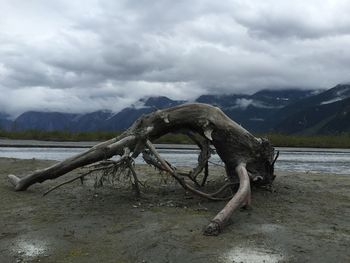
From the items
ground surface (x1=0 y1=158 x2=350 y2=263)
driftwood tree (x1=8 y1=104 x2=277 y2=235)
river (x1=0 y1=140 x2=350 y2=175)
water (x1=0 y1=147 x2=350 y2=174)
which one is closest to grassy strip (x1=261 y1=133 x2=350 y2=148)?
river (x1=0 y1=140 x2=350 y2=175)

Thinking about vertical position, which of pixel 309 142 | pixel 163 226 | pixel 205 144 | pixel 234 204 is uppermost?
pixel 205 144

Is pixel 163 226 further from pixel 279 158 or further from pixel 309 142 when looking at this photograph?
pixel 309 142

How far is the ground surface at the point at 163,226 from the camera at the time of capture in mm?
8922

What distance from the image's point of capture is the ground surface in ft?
29.3

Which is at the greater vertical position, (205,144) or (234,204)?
(205,144)

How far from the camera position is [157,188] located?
14.5m

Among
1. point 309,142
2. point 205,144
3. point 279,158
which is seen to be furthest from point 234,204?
point 309,142

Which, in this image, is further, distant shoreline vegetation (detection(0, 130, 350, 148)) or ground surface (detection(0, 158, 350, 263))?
distant shoreline vegetation (detection(0, 130, 350, 148))

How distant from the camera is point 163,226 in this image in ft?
33.8

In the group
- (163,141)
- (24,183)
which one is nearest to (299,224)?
(24,183)

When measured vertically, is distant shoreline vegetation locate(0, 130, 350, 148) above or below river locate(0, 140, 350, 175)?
above

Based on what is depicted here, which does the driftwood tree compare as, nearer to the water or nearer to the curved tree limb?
the curved tree limb

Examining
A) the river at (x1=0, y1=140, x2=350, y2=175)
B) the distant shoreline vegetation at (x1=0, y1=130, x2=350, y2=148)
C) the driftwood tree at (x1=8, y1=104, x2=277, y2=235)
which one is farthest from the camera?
the distant shoreline vegetation at (x1=0, y1=130, x2=350, y2=148)

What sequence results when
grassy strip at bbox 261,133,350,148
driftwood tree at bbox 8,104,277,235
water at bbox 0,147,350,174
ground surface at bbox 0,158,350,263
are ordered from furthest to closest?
grassy strip at bbox 261,133,350,148, water at bbox 0,147,350,174, driftwood tree at bbox 8,104,277,235, ground surface at bbox 0,158,350,263
